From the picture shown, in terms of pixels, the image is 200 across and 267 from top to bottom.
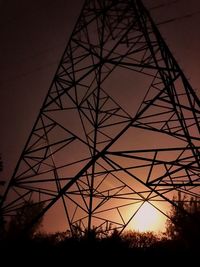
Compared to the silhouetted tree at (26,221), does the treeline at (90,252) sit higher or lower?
lower

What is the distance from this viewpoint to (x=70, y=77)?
9.23m

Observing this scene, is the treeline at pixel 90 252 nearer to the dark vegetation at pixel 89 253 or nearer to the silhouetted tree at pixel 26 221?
the dark vegetation at pixel 89 253

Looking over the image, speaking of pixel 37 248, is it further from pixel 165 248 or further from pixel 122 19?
pixel 122 19

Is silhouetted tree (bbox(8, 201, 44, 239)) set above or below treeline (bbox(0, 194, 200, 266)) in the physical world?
above

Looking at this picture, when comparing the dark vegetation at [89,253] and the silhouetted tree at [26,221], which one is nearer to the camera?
the dark vegetation at [89,253]

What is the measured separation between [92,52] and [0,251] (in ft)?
19.8

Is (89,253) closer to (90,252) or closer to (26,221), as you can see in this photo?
(90,252)

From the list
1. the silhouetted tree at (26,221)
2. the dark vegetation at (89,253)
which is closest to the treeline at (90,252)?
the dark vegetation at (89,253)

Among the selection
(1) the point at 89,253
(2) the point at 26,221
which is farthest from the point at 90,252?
(2) the point at 26,221

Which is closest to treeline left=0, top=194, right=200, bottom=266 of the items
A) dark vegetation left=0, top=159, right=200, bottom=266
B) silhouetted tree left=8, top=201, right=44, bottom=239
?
dark vegetation left=0, top=159, right=200, bottom=266

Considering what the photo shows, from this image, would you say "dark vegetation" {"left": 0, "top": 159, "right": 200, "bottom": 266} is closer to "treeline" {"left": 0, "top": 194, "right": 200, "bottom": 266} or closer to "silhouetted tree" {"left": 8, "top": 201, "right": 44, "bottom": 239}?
"treeline" {"left": 0, "top": 194, "right": 200, "bottom": 266}

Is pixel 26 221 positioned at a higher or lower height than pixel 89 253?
higher

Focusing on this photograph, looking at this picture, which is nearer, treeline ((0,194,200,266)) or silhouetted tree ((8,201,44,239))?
treeline ((0,194,200,266))

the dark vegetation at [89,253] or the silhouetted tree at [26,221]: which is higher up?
the silhouetted tree at [26,221]
